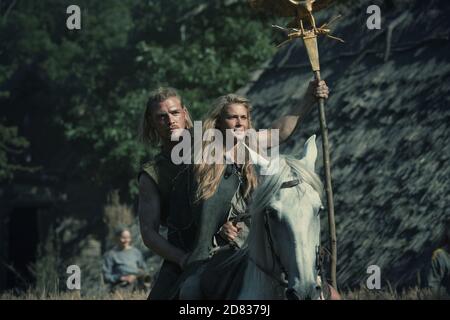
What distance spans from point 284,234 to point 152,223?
128 cm

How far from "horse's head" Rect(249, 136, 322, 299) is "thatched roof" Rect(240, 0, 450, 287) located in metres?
6.00

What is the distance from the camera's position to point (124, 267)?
527 inches

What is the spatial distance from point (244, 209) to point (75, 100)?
706 inches

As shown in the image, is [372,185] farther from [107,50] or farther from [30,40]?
[30,40]

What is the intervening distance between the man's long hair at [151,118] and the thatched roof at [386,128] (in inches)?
193

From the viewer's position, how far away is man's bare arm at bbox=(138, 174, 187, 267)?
6035 mm

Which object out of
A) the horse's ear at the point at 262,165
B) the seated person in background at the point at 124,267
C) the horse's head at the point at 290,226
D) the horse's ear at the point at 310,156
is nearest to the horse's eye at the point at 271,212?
the horse's head at the point at 290,226

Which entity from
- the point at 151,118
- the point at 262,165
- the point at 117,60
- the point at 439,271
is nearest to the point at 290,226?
the point at 262,165

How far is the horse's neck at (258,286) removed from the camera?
5289mm

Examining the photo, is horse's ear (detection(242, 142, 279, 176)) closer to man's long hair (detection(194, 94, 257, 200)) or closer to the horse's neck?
the horse's neck

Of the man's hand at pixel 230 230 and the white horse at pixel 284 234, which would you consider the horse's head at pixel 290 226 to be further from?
the man's hand at pixel 230 230

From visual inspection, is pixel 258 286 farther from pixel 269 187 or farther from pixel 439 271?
pixel 439 271

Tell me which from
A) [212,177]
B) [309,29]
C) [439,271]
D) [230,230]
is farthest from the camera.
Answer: [439,271]
